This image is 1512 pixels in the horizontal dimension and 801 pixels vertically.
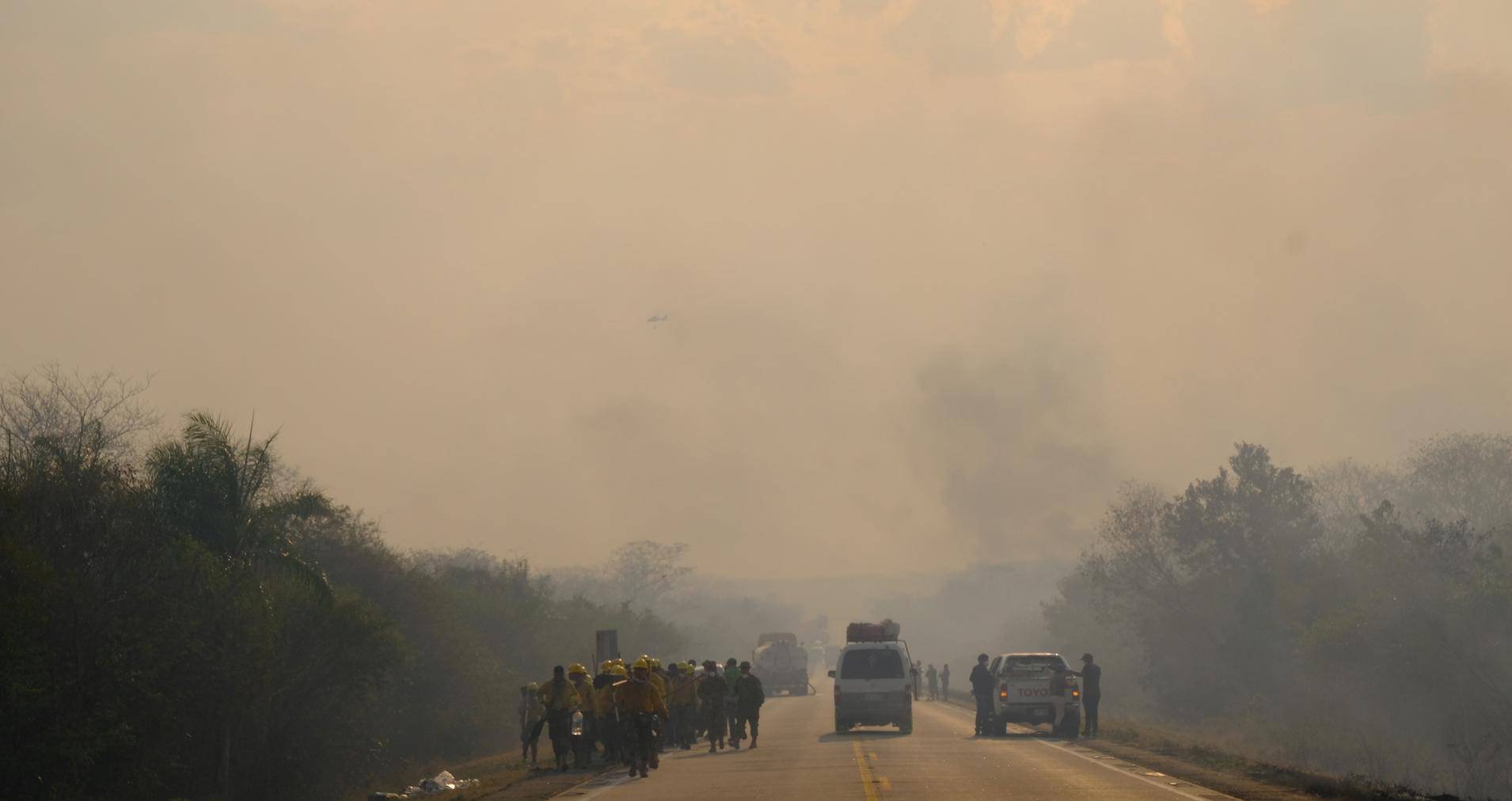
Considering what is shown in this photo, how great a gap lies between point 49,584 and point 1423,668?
144ft

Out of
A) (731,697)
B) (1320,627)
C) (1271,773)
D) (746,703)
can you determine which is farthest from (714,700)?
(1320,627)

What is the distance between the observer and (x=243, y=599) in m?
29.8

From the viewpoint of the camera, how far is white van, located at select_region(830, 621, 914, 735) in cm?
3672

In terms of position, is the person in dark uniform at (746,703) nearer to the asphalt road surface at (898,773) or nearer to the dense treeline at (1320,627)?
the asphalt road surface at (898,773)

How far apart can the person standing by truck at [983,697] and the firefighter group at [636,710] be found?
21.2 feet

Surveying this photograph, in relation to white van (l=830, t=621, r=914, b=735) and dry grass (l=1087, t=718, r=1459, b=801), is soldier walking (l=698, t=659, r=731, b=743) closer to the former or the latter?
white van (l=830, t=621, r=914, b=735)

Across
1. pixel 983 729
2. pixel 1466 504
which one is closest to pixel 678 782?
pixel 983 729

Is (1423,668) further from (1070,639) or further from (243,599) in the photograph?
(1070,639)

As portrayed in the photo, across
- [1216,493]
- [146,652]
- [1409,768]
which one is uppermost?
[1216,493]

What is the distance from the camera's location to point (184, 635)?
26.6 m

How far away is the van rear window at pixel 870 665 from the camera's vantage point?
A: 36875 millimetres

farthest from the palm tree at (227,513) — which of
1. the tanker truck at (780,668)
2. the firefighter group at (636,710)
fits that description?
the tanker truck at (780,668)

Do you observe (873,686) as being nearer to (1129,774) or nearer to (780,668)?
(1129,774)

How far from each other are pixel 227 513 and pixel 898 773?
15.6m
